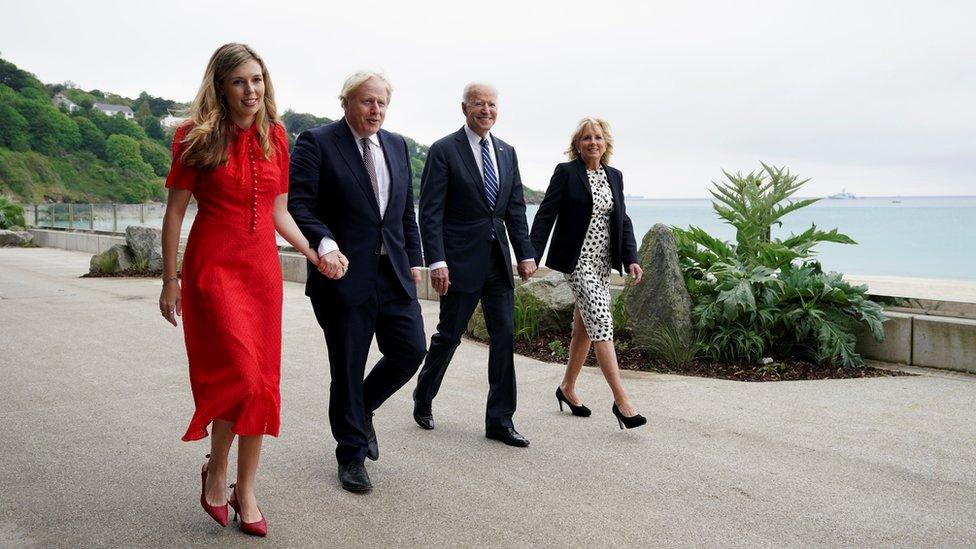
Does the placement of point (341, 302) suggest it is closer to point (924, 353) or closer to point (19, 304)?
point (924, 353)

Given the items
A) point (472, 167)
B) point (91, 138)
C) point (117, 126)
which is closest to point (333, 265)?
point (472, 167)

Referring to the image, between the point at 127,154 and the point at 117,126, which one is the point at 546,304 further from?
the point at 117,126

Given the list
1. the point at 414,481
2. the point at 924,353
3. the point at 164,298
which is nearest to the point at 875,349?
the point at 924,353

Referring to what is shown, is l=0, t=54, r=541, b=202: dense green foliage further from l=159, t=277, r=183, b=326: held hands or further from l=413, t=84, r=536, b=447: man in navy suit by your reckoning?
l=159, t=277, r=183, b=326: held hands

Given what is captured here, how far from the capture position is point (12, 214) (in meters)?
29.2

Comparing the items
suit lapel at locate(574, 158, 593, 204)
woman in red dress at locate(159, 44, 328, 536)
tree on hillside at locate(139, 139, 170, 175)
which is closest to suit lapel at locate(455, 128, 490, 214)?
suit lapel at locate(574, 158, 593, 204)

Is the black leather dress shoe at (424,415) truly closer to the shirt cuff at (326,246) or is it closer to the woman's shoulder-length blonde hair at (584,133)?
the shirt cuff at (326,246)

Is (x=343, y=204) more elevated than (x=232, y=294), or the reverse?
(x=343, y=204)

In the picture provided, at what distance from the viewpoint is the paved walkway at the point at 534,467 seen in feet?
11.4

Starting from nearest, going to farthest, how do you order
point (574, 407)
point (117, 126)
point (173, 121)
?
point (173, 121) < point (574, 407) < point (117, 126)

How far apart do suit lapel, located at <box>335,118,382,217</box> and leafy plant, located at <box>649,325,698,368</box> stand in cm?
358

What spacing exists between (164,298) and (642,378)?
4.14 m

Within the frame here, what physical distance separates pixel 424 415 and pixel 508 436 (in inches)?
24.2

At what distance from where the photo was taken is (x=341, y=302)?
4051 mm
